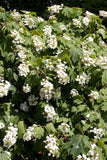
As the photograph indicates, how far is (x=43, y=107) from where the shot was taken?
3211 millimetres

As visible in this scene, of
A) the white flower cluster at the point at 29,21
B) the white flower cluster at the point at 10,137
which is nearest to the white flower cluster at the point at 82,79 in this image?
the white flower cluster at the point at 10,137

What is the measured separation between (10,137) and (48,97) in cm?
70

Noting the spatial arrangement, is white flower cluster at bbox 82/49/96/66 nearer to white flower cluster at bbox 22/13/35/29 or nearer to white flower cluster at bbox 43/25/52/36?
white flower cluster at bbox 43/25/52/36

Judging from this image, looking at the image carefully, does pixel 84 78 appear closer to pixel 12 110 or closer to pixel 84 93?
pixel 84 93

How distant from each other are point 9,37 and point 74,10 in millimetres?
1614

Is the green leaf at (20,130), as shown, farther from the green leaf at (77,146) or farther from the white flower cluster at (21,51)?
the white flower cluster at (21,51)

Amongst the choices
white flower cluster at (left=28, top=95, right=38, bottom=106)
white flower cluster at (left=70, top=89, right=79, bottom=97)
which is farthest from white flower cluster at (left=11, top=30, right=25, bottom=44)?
white flower cluster at (left=70, top=89, right=79, bottom=97)

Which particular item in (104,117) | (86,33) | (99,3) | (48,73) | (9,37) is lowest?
→ (104,117)

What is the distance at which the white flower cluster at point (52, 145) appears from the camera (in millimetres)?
2799

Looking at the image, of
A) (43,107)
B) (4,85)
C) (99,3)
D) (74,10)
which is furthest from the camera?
(99,3)

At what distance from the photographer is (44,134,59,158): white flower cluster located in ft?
9.18

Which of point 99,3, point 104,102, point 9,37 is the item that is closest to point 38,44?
point 9,37

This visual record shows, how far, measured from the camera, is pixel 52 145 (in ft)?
9.34

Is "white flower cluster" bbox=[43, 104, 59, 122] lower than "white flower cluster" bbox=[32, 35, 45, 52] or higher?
lower
